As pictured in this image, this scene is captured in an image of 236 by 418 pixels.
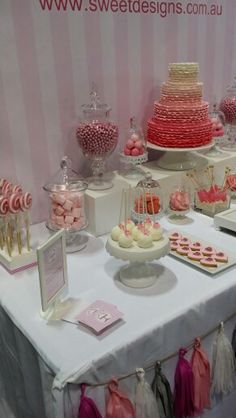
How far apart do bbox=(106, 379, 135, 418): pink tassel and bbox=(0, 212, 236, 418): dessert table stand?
2 cm

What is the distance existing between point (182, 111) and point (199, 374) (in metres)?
0.91

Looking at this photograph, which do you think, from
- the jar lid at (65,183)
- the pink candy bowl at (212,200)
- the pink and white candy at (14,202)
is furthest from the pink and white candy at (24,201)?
the pink candy bowl at (212,200)

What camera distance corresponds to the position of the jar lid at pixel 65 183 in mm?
1229

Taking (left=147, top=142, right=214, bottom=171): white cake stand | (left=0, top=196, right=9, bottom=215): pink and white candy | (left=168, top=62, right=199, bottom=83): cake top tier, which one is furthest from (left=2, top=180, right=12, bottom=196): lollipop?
(left=168, top=62, right=199, bottom=83): cake top tier

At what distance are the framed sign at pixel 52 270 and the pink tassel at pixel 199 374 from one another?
365mm

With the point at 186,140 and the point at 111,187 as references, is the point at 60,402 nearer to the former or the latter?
the point at 111,187

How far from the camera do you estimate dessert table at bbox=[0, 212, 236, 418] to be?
2.69 ft

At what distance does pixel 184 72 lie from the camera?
148cm

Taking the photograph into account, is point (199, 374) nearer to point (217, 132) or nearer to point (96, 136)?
point (96, 136)

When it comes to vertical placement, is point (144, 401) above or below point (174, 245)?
below

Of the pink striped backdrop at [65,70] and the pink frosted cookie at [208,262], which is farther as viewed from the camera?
the pink striped backdrop at [65,70]

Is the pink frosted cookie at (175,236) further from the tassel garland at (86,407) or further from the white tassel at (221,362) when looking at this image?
the tassel garland at (86,407)

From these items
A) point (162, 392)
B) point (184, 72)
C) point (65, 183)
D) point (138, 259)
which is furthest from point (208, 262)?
point (184, 72)

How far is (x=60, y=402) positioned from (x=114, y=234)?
40 centimetres
